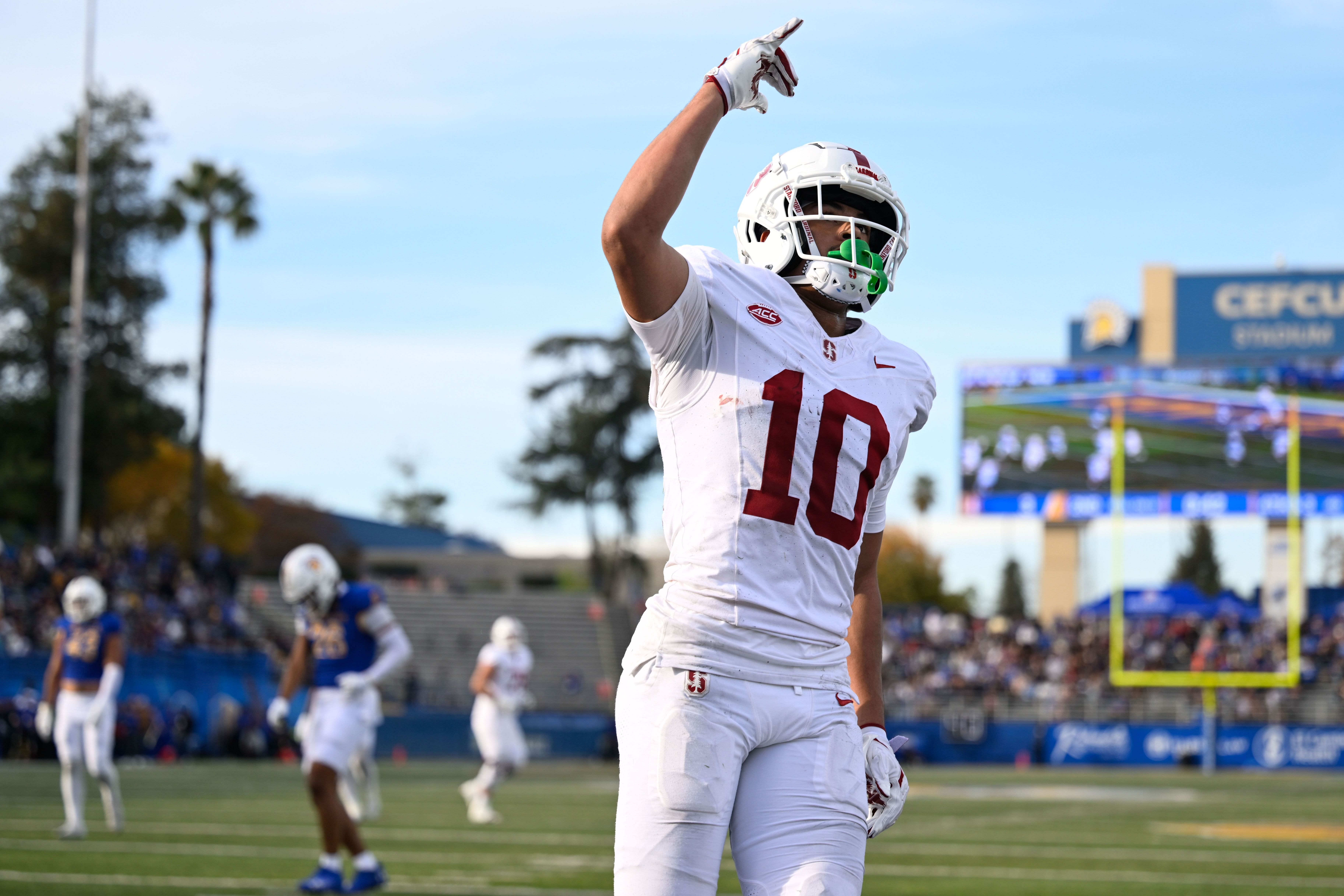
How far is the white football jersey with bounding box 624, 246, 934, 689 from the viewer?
3.74 m

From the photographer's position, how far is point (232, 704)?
102 feet

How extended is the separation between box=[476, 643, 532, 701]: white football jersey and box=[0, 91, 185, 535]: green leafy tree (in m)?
30.4

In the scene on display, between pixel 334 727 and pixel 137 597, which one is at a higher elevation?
pixel 137 597

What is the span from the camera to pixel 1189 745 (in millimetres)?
34281

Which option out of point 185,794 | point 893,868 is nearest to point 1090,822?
point 893,868

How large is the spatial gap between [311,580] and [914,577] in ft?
263

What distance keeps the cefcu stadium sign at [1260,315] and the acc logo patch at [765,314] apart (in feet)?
112

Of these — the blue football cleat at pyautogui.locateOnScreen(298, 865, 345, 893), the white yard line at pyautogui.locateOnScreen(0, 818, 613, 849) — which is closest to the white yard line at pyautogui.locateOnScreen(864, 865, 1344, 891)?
the white yard line at pyautogui.locateOnScreen(0, 818, 613, 849)

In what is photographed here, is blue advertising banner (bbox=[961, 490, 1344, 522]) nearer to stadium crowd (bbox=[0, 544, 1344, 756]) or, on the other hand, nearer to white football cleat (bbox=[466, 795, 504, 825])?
stadium crowd (bbox=[0, 544, 1344, 756])

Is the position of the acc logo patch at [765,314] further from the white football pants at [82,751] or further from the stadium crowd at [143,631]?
the stadium crowd at [143,631]

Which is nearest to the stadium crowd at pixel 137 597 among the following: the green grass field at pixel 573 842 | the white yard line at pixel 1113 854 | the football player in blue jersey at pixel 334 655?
the green grass field at pixel 573 842

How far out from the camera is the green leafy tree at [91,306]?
47000 mm

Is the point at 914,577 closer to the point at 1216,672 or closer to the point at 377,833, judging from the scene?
the point at 1216,672

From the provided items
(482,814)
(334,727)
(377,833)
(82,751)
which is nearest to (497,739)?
(482,814)
